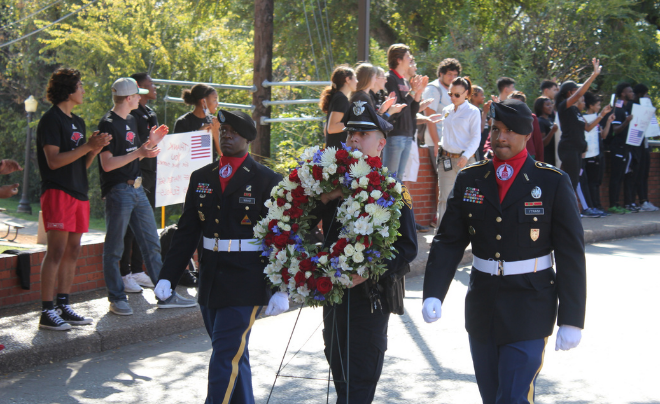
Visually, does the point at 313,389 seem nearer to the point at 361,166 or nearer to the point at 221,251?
the point at 221,251

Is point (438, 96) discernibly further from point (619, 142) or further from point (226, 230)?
point (226, 230)

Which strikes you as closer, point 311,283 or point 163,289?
point 311,283

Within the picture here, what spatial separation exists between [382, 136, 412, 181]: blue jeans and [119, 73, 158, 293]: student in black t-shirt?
3191 millimetres

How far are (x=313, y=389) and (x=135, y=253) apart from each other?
3.45m

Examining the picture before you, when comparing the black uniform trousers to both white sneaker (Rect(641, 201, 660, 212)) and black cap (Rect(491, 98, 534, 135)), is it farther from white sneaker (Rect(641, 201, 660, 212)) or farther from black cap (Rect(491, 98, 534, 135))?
white sneaker (Rect(641, 201, 660, 212))

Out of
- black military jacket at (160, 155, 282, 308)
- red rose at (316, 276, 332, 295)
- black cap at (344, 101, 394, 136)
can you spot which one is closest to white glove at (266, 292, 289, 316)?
black military jacket at (160, 155, 282, 308)

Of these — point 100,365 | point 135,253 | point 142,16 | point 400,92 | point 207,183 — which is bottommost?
point 100,365

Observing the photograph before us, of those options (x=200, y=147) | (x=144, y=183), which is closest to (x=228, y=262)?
(x=144, y=183)

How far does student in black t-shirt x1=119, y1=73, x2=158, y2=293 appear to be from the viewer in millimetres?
7398

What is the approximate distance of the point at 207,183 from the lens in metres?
4.46

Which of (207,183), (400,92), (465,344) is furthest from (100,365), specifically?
(400,92)

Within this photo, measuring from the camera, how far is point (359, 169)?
3.76 m

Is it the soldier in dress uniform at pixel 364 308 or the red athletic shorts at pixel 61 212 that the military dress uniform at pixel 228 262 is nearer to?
the soldier in dress uniform at pixel 364 308

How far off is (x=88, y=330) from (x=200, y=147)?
9.59ft
